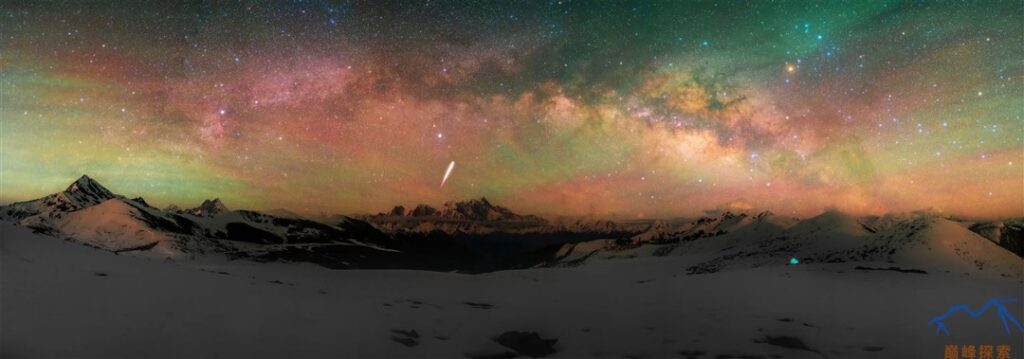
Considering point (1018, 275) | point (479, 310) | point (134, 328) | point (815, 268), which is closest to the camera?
point (134, 328)

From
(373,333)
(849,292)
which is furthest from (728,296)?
(373,333)

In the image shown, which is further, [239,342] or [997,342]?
[997,342]

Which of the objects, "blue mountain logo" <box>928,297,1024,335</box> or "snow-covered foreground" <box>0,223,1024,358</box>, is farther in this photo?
"blue mountain logo" <box>928,297,1024,335</box>

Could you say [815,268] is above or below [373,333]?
above

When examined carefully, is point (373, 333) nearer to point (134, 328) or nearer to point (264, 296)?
point (264, 296)

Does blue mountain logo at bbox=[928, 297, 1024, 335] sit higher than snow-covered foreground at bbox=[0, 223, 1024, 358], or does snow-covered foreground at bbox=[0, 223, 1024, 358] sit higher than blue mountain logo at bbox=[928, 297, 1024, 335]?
blue mountain logo at bbox=[928, 297, 1024, 335]
